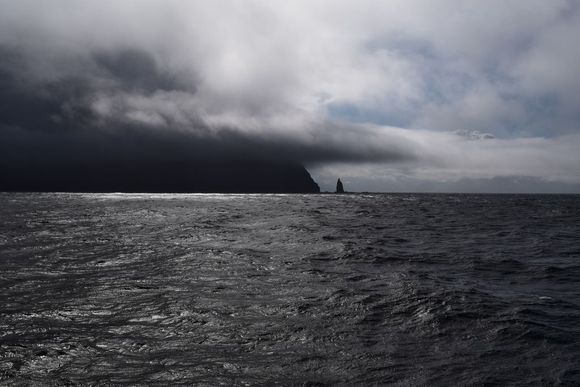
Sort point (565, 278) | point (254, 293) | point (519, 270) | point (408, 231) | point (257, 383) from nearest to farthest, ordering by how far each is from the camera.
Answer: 1. point (257, 383)
2. point (254, 293)
3. point (565, 278)
4. point (519, 270)
5. point (408, 231)

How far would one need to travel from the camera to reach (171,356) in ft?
27.6

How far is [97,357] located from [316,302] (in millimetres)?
6552

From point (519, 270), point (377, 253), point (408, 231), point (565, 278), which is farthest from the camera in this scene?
point (408, 231)

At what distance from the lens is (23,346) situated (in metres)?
8.71

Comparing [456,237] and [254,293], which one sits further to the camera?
[456,237]

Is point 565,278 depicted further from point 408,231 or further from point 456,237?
point 408,231

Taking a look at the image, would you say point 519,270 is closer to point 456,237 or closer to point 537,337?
point 537,337

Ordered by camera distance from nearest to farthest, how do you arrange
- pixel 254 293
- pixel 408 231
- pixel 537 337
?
pixel 537 337 < pixel 254 293 < pixel 408 231

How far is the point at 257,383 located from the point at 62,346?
4559mm

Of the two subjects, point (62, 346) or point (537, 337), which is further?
point (537, 337)

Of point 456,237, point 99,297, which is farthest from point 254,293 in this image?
point 456,237

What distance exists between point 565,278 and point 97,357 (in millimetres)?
18267

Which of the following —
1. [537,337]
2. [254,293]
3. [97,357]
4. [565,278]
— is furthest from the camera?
[565,278]

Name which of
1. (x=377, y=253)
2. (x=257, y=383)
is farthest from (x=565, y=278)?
(x=257, y=383)
